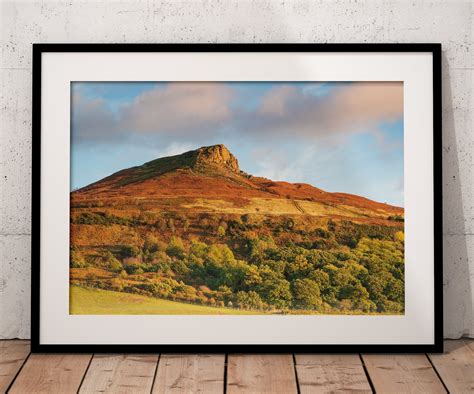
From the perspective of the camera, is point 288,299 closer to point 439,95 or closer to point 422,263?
point 422,263

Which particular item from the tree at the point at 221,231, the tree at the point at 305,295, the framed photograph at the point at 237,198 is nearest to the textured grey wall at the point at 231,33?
the framed photograph at the point at 237,198

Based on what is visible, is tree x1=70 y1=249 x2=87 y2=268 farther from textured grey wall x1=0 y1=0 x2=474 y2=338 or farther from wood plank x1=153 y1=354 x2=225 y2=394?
wood plank x1=153 y1=354 x2=225 y2=394

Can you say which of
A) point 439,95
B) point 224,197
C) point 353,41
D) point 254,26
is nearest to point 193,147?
point 224,197

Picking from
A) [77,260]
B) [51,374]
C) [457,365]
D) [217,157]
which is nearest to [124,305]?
[77,260]

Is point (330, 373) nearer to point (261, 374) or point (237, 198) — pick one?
point (261, 374)

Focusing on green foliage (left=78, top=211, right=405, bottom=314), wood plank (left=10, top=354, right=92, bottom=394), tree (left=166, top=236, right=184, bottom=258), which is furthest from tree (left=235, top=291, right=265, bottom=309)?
wood plank (left=10, top=354, right=92, bottom=394)

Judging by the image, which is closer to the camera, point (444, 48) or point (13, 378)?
Result: point (13, 378)
